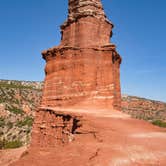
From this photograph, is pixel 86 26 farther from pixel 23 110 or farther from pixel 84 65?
pixel 23 110

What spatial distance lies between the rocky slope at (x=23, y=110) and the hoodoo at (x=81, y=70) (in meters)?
57.9

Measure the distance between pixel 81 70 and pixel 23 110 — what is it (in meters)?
110

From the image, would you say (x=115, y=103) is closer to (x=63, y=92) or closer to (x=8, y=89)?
(x=63, y=92)

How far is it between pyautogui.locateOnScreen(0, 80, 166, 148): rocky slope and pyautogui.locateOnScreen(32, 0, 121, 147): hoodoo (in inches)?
2279

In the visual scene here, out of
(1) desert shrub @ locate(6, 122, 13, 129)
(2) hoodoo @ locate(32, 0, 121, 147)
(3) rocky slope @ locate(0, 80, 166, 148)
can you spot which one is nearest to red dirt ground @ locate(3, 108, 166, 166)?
(2) hoodoo @ locate(32, 0, 121, 147)

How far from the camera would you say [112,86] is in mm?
24531

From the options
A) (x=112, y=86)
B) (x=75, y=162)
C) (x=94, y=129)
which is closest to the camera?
(x=75, y=162)

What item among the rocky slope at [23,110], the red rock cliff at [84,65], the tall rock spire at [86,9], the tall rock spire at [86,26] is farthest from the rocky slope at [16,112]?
the tall rock spire at [86,9]

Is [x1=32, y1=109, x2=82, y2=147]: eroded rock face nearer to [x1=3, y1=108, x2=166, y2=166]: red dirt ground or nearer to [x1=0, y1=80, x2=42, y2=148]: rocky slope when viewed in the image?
[x1=3, y1=108, x2=166, y2=166]: red dirt ground

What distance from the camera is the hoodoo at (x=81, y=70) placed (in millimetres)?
23672

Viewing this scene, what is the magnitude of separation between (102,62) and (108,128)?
1044 centimetres

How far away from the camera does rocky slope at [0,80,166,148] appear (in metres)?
92.9

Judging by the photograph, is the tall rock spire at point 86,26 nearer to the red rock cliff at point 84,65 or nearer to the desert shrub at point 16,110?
the red rock cliff at point 84,65

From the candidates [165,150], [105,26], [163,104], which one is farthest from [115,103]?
[163,104]
